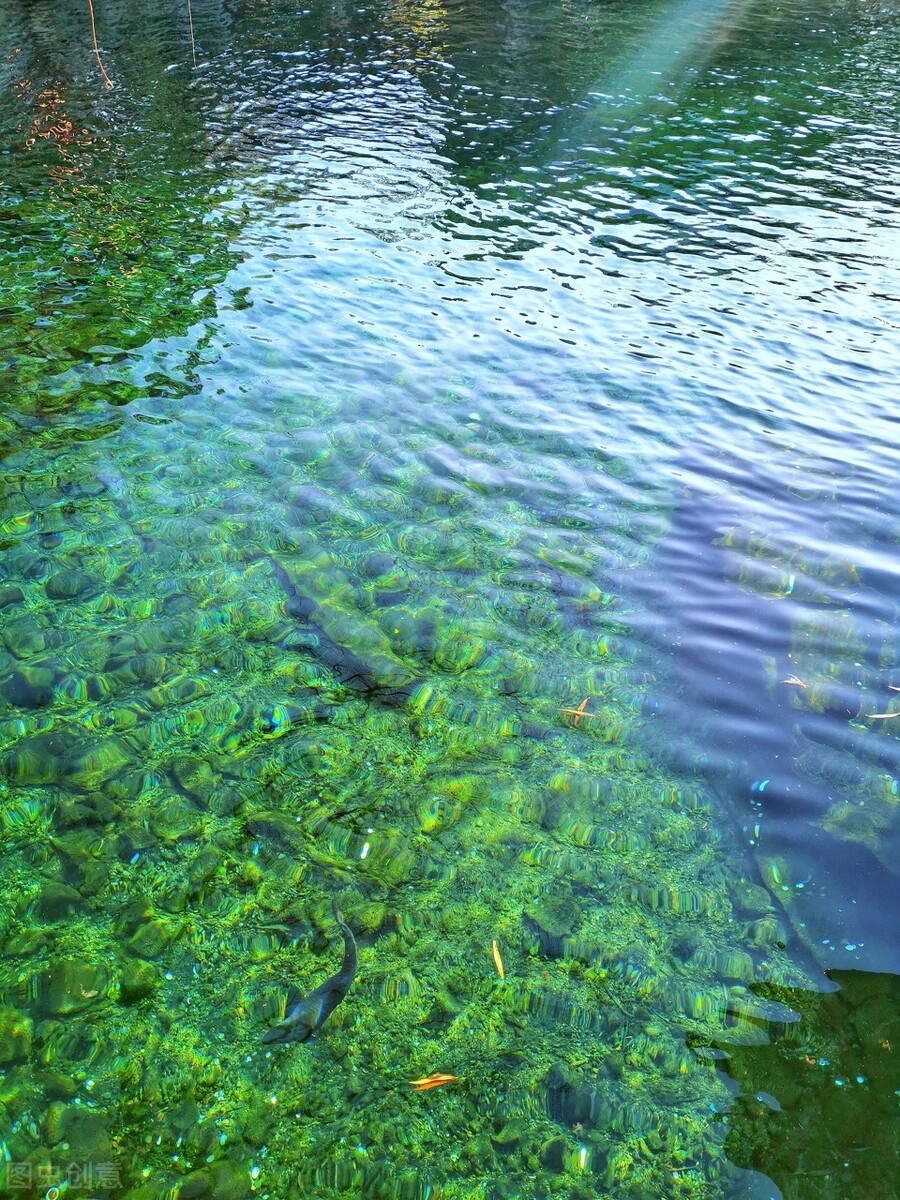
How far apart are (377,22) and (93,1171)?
32.2m

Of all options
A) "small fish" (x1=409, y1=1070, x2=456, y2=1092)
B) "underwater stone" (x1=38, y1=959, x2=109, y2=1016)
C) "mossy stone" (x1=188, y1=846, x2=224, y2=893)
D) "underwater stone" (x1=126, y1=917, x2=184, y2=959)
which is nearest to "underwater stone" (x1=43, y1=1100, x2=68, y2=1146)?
"underwater stone" (x1=38, y1=959, x2=109, y2=1016)

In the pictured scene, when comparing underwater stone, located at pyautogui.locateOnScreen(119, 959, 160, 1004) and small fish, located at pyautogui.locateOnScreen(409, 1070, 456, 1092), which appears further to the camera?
underwater stone, located at pyautogui.locateOnScreen(119, 959, 160, 1004)

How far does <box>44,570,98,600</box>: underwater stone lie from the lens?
20.3 feet

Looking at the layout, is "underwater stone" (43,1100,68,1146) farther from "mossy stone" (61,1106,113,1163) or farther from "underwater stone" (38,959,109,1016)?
"underwater stone" (38,959,109,1016)

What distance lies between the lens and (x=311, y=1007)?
3.96 meters

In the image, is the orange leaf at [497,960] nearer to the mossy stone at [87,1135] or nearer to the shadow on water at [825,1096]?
the shadow on water at [825,1096]

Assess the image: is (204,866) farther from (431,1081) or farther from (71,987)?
(431,1081)

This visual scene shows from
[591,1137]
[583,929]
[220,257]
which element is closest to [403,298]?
[220,257]

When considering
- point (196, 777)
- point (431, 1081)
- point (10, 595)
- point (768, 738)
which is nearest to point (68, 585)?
point (10, 595)

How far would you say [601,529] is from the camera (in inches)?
299

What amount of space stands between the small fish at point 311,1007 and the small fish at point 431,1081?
0.51 meters

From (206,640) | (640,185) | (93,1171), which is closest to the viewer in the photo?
(93,1171)

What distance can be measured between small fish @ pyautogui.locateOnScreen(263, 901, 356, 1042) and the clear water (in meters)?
0.07

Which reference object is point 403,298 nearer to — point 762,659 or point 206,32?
point 762,659
